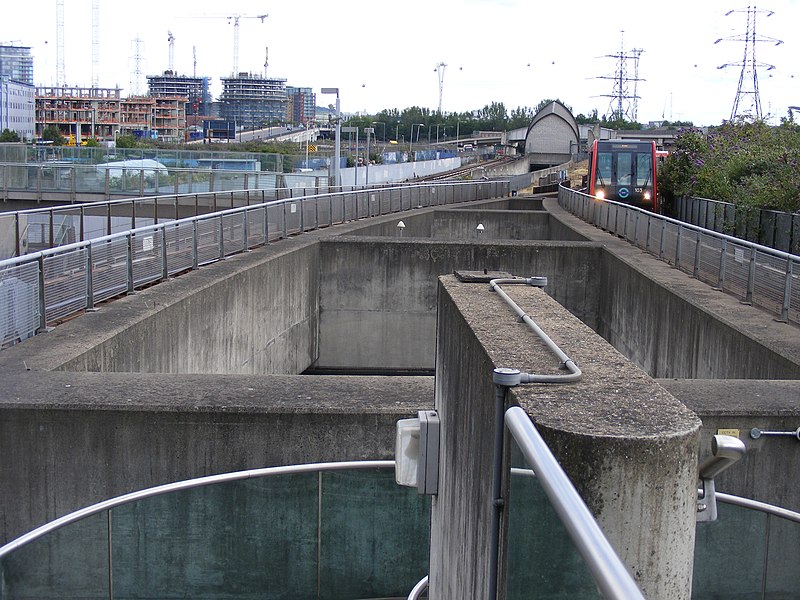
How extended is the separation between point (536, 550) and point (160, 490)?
301 cm

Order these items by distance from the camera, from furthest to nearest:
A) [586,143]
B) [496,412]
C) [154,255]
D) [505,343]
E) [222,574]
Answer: [586,143] → [154,255] → [222,574] → [505,343] → [496,412]

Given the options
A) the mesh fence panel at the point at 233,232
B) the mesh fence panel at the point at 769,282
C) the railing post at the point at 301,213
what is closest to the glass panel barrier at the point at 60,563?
the mesh fence panel at the point at 769,282

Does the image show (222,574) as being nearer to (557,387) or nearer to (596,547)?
(557,387)

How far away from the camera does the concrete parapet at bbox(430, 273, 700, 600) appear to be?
3.14 metres

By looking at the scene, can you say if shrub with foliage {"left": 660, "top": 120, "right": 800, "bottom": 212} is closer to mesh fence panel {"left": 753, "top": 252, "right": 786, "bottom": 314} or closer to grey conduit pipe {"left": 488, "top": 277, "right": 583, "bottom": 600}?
mesh fence panel {"left": 753, "top": 252, "right": 786, "bottom": 314}

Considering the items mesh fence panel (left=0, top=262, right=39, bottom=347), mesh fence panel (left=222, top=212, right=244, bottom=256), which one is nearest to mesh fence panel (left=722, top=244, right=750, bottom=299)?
mesh fence panel (left=222, top=212, right=244, bottom=256)

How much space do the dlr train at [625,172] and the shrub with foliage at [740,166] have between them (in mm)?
1391

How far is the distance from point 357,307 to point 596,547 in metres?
23.6

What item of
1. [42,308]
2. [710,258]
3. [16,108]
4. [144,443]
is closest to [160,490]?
[144,443]

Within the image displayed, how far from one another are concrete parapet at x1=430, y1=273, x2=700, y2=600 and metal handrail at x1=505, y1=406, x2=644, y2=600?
0.62 feet

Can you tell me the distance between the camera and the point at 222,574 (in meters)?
6.01

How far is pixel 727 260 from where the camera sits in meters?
17.3

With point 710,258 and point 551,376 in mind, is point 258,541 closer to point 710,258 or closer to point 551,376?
point 551,376

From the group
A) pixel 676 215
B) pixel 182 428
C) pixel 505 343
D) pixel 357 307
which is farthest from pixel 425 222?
pixel 505 343
